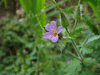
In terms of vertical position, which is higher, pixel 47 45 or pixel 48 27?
pixel 48 27

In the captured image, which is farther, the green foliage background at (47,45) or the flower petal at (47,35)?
the green foliage background at (47,45)

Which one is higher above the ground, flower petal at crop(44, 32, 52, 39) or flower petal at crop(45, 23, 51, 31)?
flower petal at crop(45, 23, 51, 31)

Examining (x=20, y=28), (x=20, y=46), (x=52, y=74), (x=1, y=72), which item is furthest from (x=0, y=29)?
(x=52, y=74)

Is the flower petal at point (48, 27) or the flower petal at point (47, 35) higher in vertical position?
the flower petal at point (48, 27)

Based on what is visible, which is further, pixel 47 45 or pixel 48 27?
pixel 47 45

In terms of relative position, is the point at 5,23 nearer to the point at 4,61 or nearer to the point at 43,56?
the point at 4,61

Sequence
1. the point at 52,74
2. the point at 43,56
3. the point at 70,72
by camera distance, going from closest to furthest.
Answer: the point at 70,72, the point at 52,74, the point at 43,56

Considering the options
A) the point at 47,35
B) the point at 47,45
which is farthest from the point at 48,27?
the point at 47,45

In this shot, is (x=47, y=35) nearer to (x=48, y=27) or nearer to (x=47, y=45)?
(x=48, y=27)
